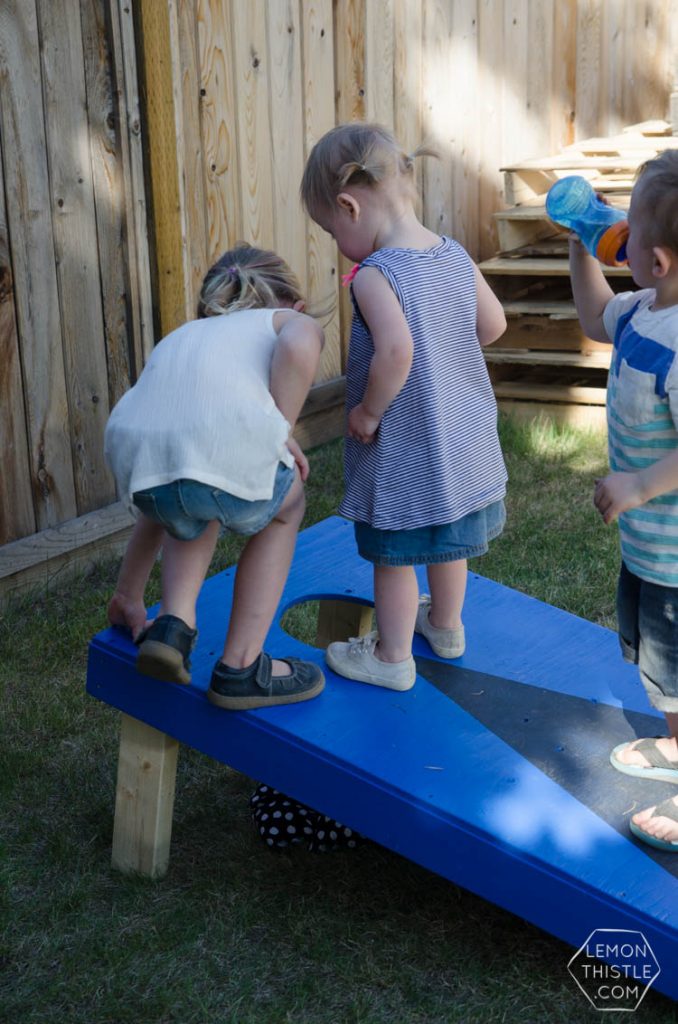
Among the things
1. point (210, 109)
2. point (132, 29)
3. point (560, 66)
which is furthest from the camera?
point (560, 66)

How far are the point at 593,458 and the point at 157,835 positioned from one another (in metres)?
3.37

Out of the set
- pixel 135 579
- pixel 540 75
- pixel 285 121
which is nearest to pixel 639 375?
pixel 135 579

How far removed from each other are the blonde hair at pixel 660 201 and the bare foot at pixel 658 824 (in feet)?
3.43


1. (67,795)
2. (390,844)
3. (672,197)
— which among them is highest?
(672,197)

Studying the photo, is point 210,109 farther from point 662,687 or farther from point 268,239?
point 662,687

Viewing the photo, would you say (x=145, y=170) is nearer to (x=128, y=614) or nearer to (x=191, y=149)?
(x=191, y=149)

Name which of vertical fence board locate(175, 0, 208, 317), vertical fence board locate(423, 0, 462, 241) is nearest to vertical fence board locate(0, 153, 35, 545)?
vertical fence board locate(175, 0, 208, 317)

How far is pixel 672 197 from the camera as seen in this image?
2.09 metres

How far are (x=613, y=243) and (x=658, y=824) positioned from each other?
1128 mm

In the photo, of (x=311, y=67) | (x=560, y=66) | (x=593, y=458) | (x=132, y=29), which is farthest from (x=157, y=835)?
(x=560, y=66)

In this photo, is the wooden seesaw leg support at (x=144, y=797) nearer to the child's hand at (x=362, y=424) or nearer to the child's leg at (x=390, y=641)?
the child's leg at (x=390, y=641)

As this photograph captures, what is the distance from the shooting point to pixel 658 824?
222cm

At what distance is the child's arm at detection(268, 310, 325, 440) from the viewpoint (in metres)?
2.39

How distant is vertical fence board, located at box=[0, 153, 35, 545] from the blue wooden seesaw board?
128 centimetres
